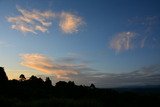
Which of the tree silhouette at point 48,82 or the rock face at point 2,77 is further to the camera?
the tree silhouette at point 48,82

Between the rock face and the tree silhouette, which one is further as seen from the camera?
the tree silhouette

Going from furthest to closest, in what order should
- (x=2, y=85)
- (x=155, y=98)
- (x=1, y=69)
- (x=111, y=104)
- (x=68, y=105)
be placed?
(x=1, y=69)
(x=2, y=85)
(x=155, y=98)
(x=111, y=104)
(x=68, y=105)

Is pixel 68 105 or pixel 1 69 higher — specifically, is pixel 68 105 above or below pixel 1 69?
below

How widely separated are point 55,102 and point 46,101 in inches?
38.9

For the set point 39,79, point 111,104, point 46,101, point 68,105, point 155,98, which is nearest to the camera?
point 68,105

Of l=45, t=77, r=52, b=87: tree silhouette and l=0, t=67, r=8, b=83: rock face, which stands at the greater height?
l=45, t=77, r=52, b=87: tree silhouette

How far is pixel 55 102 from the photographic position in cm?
2402

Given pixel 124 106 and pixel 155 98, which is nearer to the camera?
pixel 124 106

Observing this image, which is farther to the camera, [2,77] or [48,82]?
[48,82]

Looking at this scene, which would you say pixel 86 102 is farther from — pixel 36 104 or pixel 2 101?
pixel 2 101

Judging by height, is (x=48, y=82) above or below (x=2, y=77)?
above

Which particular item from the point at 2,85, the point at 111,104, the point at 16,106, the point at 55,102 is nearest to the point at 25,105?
the point at 16,106

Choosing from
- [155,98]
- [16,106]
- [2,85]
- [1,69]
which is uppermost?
[1,69]

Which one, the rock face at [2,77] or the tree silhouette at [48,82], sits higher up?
the tree silhouette at [48,82]
